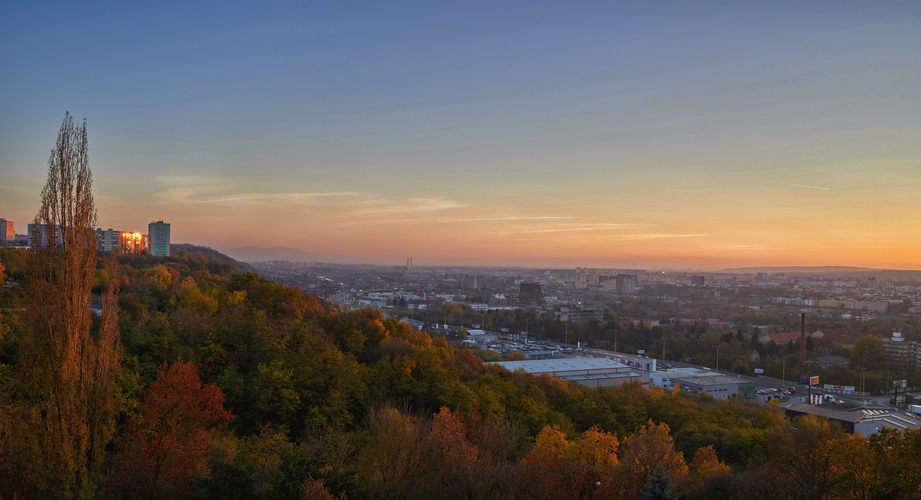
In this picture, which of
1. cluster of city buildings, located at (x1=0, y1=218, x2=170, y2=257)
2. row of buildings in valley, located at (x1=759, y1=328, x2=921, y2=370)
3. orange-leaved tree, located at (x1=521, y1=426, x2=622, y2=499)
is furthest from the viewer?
cluster of city buildings, located at (x1=0, y1=218, x2=170, y2=257)

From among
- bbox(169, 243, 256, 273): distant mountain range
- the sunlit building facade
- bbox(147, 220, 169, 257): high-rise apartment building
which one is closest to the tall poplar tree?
the sunlit building facade

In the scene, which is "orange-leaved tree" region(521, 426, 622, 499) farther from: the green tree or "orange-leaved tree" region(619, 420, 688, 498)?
the green tree

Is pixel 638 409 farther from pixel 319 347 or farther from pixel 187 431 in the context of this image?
pixel 187 431

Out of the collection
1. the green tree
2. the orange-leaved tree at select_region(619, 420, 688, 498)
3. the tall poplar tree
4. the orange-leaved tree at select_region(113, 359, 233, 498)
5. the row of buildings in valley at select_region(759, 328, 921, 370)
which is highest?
the tall poplar tree

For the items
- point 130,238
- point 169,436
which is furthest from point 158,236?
point 169,436

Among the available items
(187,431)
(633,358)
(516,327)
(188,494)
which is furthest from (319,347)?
(516,327)
